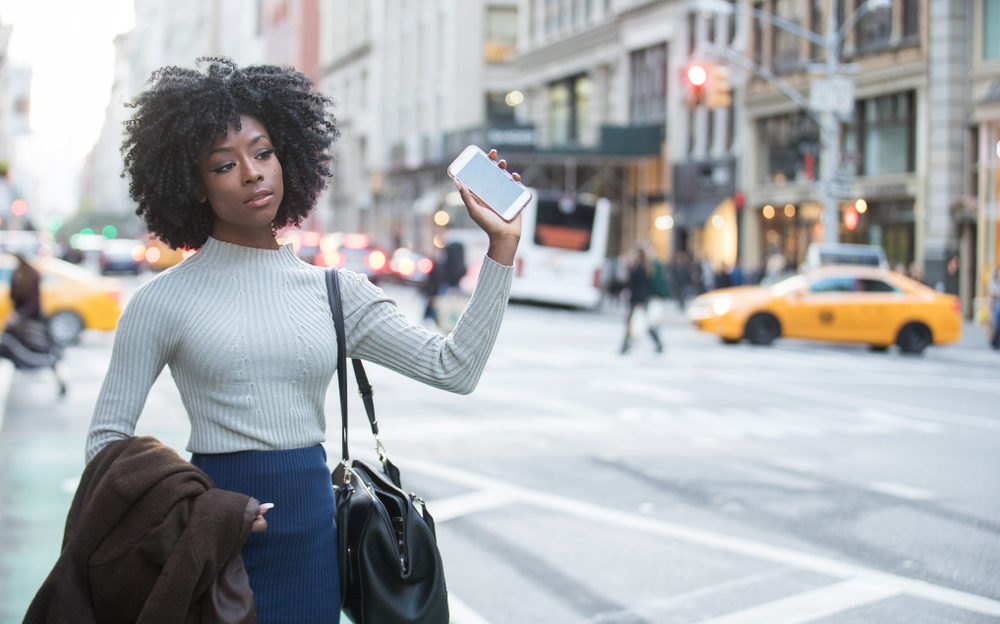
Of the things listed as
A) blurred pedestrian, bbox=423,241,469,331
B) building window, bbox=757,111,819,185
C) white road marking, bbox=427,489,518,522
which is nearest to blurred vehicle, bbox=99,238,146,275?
building window, bbox=757,111,819,185

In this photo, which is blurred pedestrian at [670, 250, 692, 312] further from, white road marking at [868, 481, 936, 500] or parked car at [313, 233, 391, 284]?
white road marking at [868, 481, 936, 500]

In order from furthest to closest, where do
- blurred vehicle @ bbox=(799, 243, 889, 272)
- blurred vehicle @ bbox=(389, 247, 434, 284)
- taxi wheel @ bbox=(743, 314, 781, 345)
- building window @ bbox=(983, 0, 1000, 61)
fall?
blurred vehicle @ bbox=(389, 247, 434, 284), building window @ bbox=(983, 0, 1000, 61), blurred vehicle @ bbox=(799, 243, 889, 272), taxi wheel @ bbox=(743, 314, 781, 345)

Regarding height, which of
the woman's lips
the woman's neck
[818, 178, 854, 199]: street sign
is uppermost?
[818, 178, 854, 199]: street sign

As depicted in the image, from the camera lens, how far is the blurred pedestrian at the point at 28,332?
44.5ft

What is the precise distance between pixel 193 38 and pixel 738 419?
147659 mm

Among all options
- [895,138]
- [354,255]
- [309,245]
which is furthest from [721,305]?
[309,245]

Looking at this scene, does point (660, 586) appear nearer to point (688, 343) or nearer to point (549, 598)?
point (549, 598)

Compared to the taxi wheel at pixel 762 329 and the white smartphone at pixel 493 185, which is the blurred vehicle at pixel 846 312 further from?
the white smartphone at pixel 493 185

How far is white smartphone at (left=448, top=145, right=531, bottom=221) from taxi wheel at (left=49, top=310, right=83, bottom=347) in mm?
19114

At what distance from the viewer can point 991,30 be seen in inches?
1226

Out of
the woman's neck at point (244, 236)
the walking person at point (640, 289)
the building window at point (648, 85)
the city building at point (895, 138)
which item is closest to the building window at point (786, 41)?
the city building at point (895, 138)

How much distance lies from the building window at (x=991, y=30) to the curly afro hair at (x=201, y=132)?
31.3 m

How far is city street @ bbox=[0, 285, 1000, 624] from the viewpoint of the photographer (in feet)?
19.9

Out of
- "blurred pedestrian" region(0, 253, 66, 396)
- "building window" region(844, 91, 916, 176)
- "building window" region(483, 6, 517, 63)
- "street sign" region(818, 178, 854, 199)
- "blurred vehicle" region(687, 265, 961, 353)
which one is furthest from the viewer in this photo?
"building window" region(483, 6, 517, 63)
